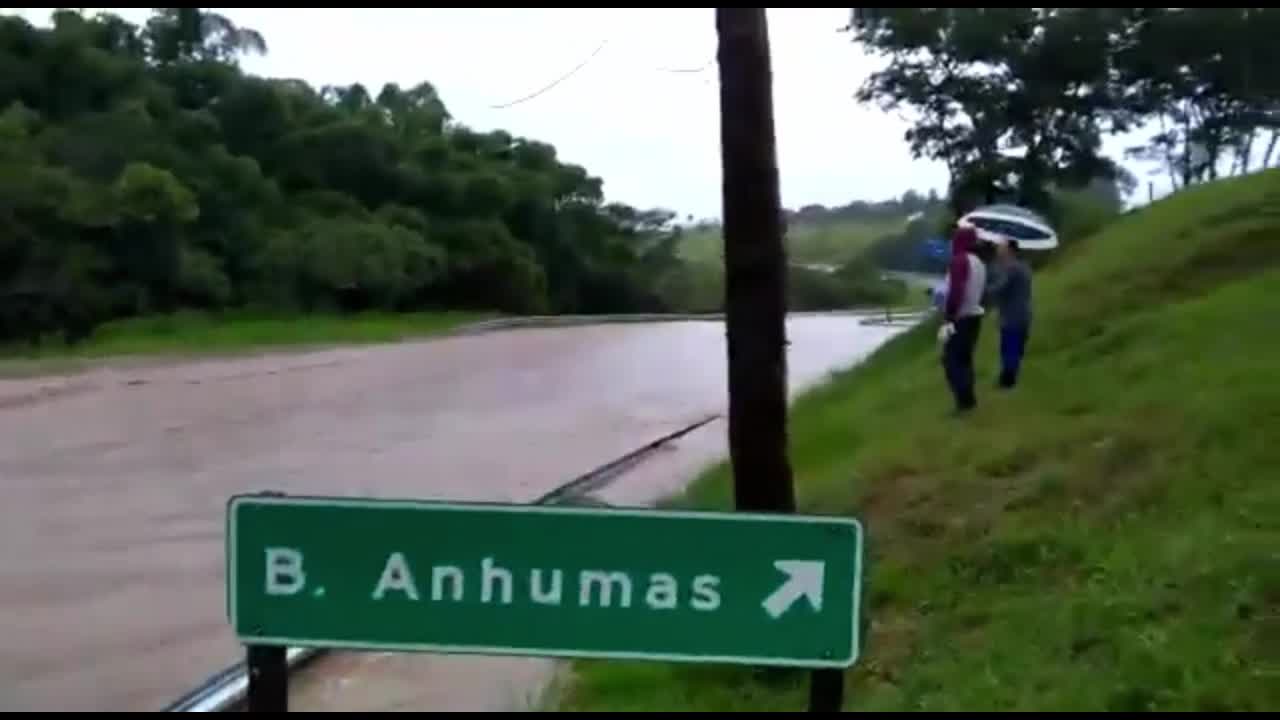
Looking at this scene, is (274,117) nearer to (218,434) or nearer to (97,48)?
(97,48)

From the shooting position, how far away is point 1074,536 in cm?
799

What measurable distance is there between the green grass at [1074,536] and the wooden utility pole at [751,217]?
Answer: 37.2 inches

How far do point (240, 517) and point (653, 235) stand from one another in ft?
253

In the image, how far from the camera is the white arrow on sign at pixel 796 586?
3762mm

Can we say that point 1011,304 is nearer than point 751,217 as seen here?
No

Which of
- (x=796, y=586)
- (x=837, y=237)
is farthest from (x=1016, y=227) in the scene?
(x=837, y=237)

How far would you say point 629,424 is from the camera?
70.9ft

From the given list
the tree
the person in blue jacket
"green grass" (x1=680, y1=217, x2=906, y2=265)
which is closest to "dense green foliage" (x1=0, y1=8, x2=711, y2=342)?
"green grass" (x1=680, y1=217, x2=906, y2=265)

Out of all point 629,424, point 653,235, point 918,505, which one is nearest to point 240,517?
point 918,505

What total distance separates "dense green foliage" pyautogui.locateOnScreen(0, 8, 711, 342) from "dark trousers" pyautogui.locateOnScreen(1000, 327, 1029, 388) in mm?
26208

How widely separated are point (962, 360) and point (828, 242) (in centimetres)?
7967

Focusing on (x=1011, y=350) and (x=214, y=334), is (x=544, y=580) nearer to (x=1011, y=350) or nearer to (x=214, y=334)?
(x=1011, y=350)

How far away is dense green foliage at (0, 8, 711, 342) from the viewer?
43250mm

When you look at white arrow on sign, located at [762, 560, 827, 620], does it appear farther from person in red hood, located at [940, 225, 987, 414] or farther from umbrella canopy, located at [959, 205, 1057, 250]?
umbrella canopy, located at [959, 205, 1057, 250]
